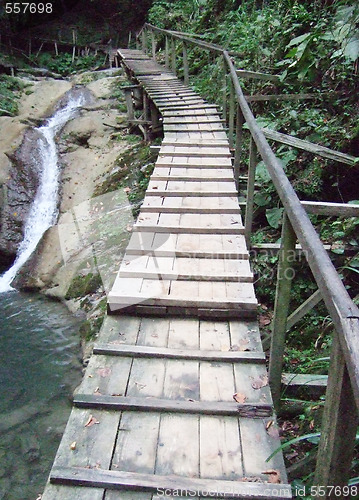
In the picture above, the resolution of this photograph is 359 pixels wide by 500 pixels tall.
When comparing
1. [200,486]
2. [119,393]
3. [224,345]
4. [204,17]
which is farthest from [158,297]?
[204,17]

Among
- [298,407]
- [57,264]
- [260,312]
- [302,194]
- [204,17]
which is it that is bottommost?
[57,264]

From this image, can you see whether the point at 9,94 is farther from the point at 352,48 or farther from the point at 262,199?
the point at 352,48

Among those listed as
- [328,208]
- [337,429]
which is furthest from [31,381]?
[337,429]

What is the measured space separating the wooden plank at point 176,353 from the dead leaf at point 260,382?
0.43 ft

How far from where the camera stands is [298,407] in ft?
10.8

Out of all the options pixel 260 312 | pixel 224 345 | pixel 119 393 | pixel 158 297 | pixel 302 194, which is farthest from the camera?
pixel 302 194

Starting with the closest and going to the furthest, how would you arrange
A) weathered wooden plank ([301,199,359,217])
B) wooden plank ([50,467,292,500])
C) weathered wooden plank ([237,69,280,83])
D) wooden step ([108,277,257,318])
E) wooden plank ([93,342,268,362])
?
wooden plank ([50,467,292,500]), wooden plank ([93,342,268,362]), weathered wooden plank ([301,199,359,217]), wooden step ([108,277,257,318]), weathered wooden plank ([237,69,280,83])

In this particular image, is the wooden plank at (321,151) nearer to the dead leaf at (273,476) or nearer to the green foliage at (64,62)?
the dead leaf at (273,476)

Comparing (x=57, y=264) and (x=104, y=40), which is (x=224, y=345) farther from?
(x=104, y=40)

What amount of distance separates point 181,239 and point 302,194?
2478 millimetres

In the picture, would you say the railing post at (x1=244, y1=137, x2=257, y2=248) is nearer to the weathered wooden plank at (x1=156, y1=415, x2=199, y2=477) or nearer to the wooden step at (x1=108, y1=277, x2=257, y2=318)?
the wooden step at (x1=108, y1=277, x2=257, y2=318)

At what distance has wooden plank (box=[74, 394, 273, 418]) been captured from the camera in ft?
7.29

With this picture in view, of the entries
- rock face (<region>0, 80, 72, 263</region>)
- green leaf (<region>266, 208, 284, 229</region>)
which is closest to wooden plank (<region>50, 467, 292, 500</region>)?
green leaf (<region>266, 208, 284, 229</region>)

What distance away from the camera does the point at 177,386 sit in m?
2.39
